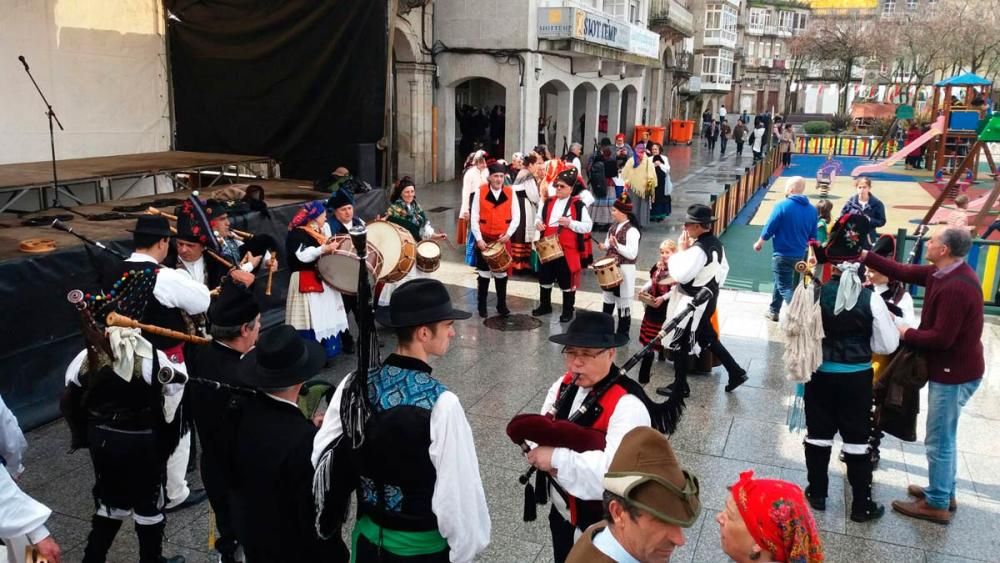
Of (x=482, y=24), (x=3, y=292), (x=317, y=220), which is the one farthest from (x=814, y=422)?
(x=482, y=24)

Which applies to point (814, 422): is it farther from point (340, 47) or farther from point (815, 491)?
point (340, 47)

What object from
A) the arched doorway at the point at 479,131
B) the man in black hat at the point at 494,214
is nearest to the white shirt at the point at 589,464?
the man in black hat at the point at 494,214

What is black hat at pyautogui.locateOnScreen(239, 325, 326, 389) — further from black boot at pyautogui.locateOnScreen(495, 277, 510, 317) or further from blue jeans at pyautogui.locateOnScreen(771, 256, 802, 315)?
blue jeans at pyautogui.locateOnScreen(771, 256, 802, 315)

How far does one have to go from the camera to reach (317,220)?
23.0ft

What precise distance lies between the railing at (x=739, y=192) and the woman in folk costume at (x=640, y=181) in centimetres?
128

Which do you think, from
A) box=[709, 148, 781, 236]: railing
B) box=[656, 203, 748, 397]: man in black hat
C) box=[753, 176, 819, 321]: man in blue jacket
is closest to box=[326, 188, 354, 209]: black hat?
box=[656, 203, 748, 397]: man in black hat

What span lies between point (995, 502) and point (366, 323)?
4912mm

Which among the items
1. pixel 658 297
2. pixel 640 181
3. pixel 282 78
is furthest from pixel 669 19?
pixel 658 297

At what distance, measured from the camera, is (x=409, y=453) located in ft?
8.66

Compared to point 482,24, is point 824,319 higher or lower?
lower

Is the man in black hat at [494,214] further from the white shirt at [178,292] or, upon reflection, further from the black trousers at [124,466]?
the black trousers at [124,466]

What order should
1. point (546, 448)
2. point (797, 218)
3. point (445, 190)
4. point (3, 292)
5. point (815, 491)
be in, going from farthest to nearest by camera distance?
1. point (445, 190)
2. point (797, 218)
3. point (3, 292)
4. point (815, 491)
5. point (546, 448)

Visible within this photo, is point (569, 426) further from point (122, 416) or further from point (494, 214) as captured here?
point (494, 214)

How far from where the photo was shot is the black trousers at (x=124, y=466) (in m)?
3.87
